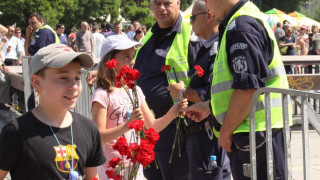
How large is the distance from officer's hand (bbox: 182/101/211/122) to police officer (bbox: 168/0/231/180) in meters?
0.13

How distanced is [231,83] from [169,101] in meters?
1.53

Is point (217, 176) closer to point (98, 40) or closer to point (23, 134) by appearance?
point (23, 134)

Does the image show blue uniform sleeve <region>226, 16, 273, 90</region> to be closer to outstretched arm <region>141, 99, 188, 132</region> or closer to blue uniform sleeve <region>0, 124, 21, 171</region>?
outstretched arm <region>141, 99, 188, 132</region>

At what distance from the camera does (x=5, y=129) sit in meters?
2.95

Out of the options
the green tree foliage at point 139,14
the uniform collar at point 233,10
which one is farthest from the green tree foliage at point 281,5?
the uniform collar at point 233,10

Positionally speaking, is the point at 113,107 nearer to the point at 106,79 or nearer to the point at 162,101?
the point at 106,79

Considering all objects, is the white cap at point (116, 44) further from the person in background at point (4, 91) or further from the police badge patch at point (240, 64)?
the person in background at point (4, 91)

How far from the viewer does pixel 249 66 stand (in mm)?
3650

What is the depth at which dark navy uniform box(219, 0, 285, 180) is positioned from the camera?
3668 mm

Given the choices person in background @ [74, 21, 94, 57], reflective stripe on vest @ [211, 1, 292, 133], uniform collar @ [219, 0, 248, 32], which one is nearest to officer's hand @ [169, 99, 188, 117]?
reflective stripe on vest @ [211, 1, 292, 133]

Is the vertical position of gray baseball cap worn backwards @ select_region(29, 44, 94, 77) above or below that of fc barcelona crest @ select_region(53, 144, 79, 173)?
above

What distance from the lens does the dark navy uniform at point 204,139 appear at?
4.86 m

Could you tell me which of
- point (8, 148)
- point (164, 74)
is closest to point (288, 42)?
point (164, 74)

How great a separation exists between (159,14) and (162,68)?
2.36ft
